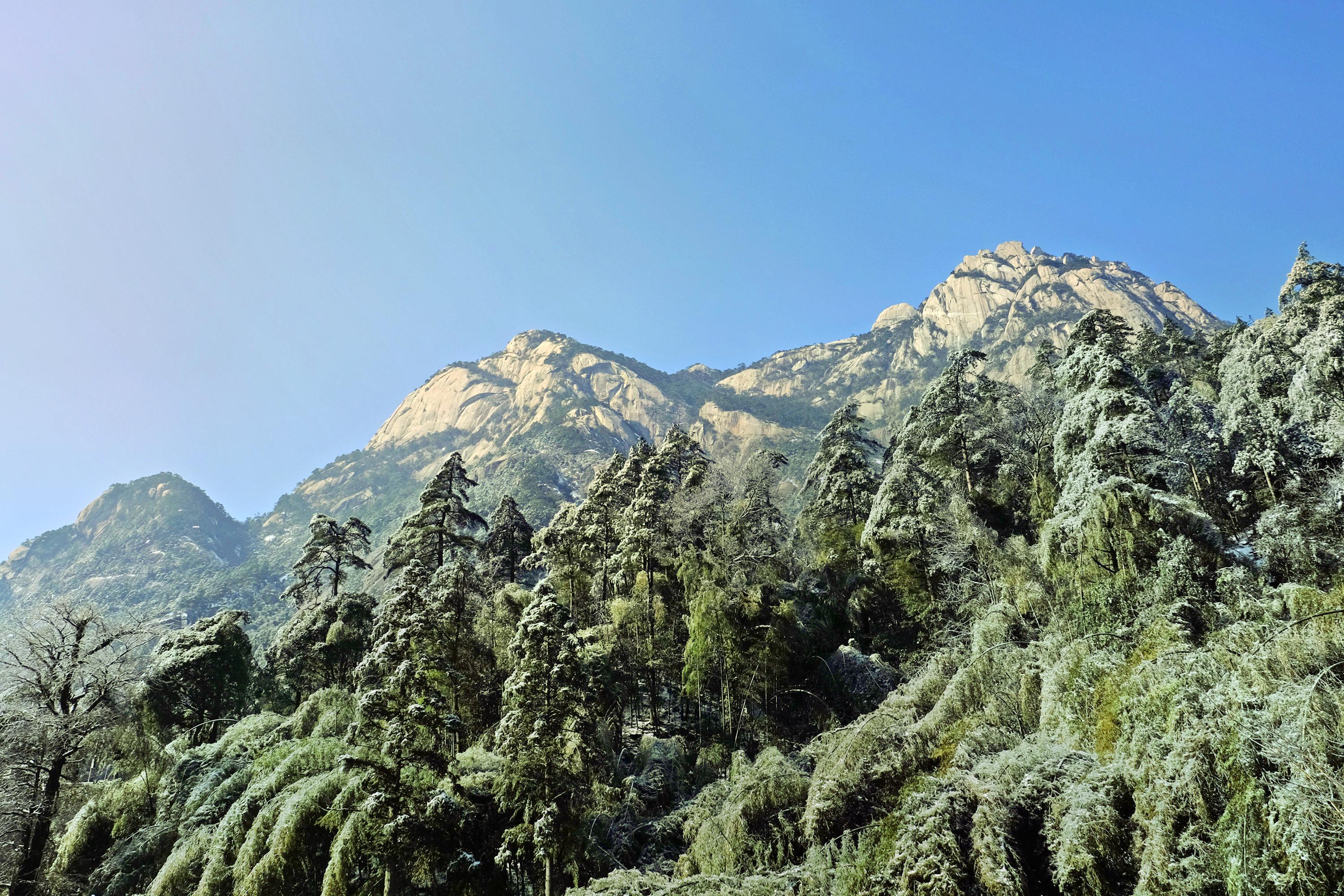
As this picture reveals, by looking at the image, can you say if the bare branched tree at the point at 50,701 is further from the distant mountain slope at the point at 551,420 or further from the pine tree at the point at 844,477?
the distant mountain slope at the point at 551,420

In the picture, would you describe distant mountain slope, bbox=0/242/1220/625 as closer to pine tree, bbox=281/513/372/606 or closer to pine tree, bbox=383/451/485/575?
pine tree, bbox=281/513/372/606

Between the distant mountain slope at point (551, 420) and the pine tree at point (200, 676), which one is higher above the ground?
the distant mountain slope at point (551, 420)

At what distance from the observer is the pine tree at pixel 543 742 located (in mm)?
8102

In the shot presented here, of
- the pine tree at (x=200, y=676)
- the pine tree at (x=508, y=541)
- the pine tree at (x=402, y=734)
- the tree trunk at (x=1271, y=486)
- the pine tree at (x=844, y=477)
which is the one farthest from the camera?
the pine tree at (x=508, y=541)

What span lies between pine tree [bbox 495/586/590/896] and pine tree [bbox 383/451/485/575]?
9424mm

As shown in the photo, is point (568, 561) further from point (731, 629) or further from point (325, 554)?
point (325, 554)

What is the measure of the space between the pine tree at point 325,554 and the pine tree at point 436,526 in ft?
6.32

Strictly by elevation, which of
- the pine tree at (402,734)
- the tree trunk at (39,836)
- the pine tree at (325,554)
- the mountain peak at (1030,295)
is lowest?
the tree trunk at (39,836)

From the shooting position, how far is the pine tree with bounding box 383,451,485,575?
1872 cm

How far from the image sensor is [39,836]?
11250mm

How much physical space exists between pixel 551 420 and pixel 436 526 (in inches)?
3966

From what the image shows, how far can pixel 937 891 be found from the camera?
377 centimetres

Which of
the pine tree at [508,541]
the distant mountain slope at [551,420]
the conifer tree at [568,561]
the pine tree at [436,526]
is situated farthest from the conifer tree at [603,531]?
the distant mountain slope at [551,420]

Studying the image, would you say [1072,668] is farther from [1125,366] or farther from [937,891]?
[1125,366]
